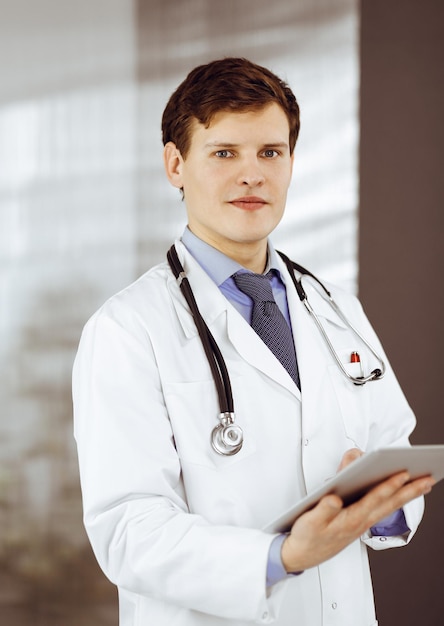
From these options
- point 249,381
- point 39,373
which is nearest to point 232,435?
point 249,381

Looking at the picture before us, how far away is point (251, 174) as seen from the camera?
1363mm

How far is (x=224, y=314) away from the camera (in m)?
1.38

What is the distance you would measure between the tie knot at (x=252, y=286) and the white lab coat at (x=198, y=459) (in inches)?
2.4

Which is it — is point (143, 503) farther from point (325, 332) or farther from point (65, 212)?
point (65, 212)

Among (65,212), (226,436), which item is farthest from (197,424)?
(65,212)

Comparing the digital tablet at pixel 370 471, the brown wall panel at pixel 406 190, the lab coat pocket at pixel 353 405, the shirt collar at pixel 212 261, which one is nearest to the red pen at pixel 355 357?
the lab coat pocket at pixel 353 405

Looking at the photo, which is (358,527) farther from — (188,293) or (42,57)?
(42,57)

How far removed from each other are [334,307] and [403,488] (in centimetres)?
57

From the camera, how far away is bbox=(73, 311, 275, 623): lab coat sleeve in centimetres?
110

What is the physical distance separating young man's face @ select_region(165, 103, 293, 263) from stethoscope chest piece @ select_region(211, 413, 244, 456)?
337 millimetres

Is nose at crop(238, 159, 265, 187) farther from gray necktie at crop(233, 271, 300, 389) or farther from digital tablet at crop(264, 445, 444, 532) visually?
digital tablet at crop(264, 445, 444, 532)

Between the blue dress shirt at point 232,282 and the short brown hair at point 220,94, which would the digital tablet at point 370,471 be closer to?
the blue dress shirt at point 232,282

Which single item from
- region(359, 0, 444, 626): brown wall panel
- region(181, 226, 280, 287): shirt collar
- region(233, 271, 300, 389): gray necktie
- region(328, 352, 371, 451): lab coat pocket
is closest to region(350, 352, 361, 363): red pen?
region(328, 352, 371, 451): lab coat pocket

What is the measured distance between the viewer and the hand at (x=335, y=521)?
3.36 ft
